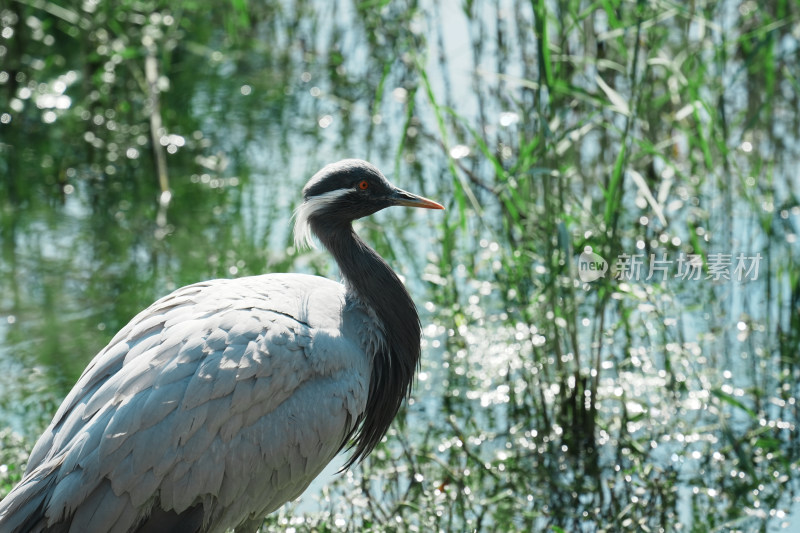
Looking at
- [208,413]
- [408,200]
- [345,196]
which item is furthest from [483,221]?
[208,413]

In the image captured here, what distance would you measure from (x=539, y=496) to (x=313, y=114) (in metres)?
4.53

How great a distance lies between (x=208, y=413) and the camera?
12.2ft

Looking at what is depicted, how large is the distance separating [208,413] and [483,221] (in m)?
2.15

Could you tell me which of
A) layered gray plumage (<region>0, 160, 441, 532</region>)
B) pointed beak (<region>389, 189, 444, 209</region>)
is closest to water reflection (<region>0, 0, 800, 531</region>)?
pointed beak (<region>389, 189, 444, 209</region>)

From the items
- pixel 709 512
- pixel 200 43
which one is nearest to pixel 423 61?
pixel 709 512

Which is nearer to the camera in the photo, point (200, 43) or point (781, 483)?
point (781, 483)

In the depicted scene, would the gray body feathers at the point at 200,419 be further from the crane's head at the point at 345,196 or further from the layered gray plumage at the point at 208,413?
the crane's head at the point at 345,196

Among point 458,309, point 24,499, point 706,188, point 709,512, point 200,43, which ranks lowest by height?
point 709,512

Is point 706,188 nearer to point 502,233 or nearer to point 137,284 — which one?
point 502,233

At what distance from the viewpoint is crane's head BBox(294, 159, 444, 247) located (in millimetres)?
4465

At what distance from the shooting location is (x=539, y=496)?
16.6 feet

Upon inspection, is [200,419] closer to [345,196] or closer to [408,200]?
[345,196]

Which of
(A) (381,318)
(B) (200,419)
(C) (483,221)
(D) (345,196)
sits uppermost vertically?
(D) (345,196)

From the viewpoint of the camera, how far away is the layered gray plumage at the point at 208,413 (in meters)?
3.65
